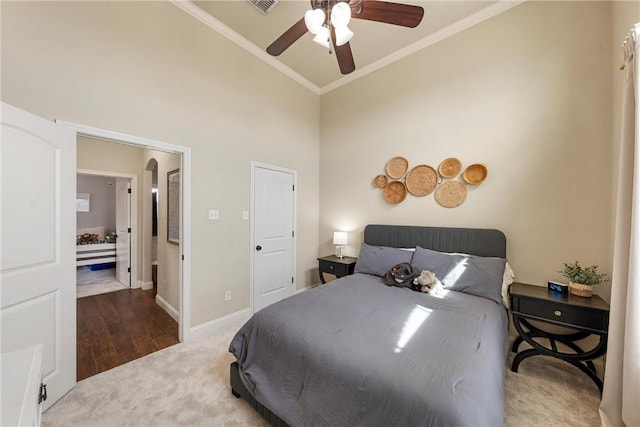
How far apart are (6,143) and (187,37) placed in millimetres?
1923

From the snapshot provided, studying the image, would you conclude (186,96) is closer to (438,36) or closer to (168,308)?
(168,308)

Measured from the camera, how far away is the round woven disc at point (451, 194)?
281 centimetres

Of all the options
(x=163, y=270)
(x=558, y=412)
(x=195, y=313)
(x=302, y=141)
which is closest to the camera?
(x=558, y=412)

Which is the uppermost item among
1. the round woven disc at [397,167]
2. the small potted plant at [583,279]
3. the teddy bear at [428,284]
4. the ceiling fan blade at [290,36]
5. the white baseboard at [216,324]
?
the ceiling fan blade at [290,36]

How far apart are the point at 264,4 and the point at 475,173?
2904 mm

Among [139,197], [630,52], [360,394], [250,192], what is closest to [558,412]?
[360,394]

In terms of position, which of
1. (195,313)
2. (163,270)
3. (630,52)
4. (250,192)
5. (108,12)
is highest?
(108,12)

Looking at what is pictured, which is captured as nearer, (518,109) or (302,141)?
(518,109)

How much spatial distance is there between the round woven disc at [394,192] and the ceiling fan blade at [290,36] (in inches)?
83.6

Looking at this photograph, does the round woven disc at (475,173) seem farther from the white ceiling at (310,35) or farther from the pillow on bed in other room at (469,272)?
the white ceiling at (310,35)

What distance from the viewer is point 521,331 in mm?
2113

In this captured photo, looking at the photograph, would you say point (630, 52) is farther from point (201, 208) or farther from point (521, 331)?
point (201, 208)

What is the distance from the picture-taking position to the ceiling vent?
246 cm

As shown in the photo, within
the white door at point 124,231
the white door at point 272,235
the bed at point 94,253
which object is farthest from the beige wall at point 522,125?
the bed at point 94,253
